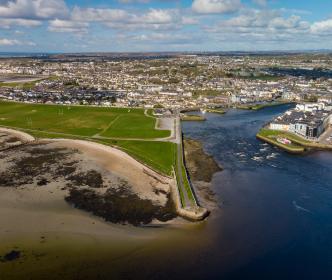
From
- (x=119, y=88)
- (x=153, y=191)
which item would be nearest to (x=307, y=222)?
(x=153, y=191)

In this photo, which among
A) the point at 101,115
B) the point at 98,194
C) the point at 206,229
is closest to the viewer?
the point at 206,229

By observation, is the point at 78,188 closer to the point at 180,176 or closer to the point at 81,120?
the point at 180,176

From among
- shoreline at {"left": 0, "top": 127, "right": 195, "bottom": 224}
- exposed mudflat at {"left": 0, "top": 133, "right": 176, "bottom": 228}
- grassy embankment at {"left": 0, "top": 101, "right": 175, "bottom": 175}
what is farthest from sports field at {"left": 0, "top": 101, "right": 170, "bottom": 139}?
exposed mudflat at {"left": 0, "top": 133, "right": 176, "bottom": 228}

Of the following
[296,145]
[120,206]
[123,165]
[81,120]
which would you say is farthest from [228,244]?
[81,120]

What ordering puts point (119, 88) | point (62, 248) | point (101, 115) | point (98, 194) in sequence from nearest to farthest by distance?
point (62, 248) → point (98, 194) → point (101, 115) → point (119, 88)

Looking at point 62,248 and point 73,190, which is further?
point 73,190

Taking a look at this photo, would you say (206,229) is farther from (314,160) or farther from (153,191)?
(314,160)

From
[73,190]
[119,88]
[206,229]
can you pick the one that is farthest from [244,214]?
[119,88]
